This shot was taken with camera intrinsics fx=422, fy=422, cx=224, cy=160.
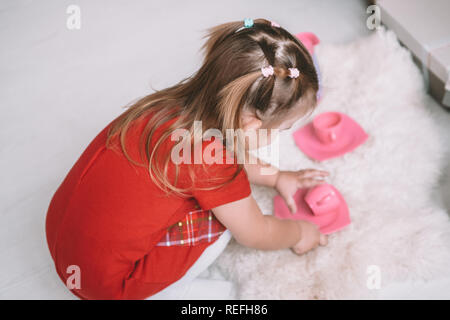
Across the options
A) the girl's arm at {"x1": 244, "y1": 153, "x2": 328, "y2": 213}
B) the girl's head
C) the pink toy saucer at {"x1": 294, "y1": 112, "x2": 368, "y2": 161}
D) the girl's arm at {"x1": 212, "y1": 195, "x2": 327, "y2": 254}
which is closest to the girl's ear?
the girl's head

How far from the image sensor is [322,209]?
3.05ft

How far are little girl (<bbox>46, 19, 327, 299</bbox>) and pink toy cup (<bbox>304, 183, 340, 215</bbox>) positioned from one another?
0.63 feet

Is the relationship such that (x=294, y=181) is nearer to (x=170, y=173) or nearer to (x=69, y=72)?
(x=170, y=173)

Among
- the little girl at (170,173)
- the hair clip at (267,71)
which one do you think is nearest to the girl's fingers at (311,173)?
the little girl at (170,173)

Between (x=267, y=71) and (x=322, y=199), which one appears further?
(x=322, y=199)

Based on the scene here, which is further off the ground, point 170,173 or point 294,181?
point 170,173

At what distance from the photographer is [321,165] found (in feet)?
3.42

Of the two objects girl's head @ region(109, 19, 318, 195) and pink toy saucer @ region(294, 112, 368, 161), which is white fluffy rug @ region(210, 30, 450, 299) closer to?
pink toy saucer @ region(294, 112, 368, 161)

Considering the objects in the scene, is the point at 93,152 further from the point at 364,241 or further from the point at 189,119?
the point at 364,241

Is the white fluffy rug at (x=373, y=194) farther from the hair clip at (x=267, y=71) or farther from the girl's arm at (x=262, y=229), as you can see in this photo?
the hair clip at (x=267, y=71)

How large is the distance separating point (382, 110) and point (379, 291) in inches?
18.7

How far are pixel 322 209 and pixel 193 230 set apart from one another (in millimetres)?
312

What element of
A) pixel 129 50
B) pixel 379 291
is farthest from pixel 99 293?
pixel 129 50

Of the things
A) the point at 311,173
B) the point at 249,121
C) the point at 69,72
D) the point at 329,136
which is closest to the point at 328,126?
the point at 329,136
